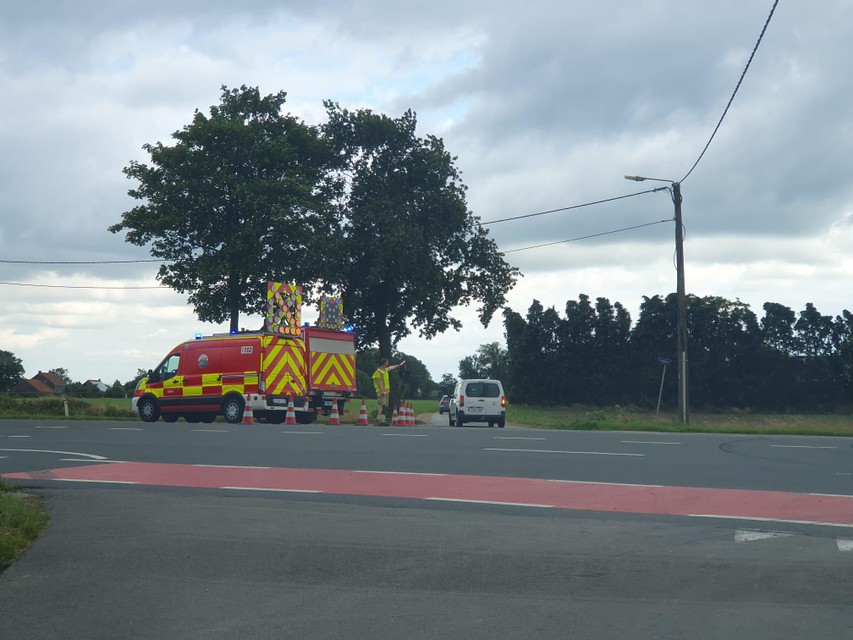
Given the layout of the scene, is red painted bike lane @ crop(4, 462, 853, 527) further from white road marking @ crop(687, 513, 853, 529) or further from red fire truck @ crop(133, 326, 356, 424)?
red fire truck @ crop(133, 326, 356, 424)

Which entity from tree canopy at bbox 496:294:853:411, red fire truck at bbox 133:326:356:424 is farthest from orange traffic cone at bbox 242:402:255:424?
tree canopy at bbox 496:294:853:411

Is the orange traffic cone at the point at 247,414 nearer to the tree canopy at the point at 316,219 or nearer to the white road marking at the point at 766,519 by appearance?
the tree canopy at the point at 316,219

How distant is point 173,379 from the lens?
30250 mm

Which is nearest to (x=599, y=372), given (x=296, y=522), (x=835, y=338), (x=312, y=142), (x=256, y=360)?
(x=835, y=338)

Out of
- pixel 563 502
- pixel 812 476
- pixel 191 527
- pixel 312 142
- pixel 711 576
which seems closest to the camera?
pixel 711 576

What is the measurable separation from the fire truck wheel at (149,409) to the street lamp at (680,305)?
622 inches

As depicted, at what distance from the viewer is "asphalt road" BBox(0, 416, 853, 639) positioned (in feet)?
19.8

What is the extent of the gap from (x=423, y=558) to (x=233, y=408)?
886 inches

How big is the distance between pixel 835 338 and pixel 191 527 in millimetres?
58235

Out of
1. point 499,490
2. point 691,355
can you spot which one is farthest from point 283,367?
point 691,355

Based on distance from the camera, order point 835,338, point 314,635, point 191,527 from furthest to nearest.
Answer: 1. point 835,338
2. point 191,527
3. point 314,635

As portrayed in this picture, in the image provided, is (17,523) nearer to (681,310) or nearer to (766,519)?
(766,519)

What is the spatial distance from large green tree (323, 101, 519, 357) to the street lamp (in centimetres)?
1516

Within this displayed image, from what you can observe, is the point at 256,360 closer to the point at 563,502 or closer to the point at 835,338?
the point at 563,502
